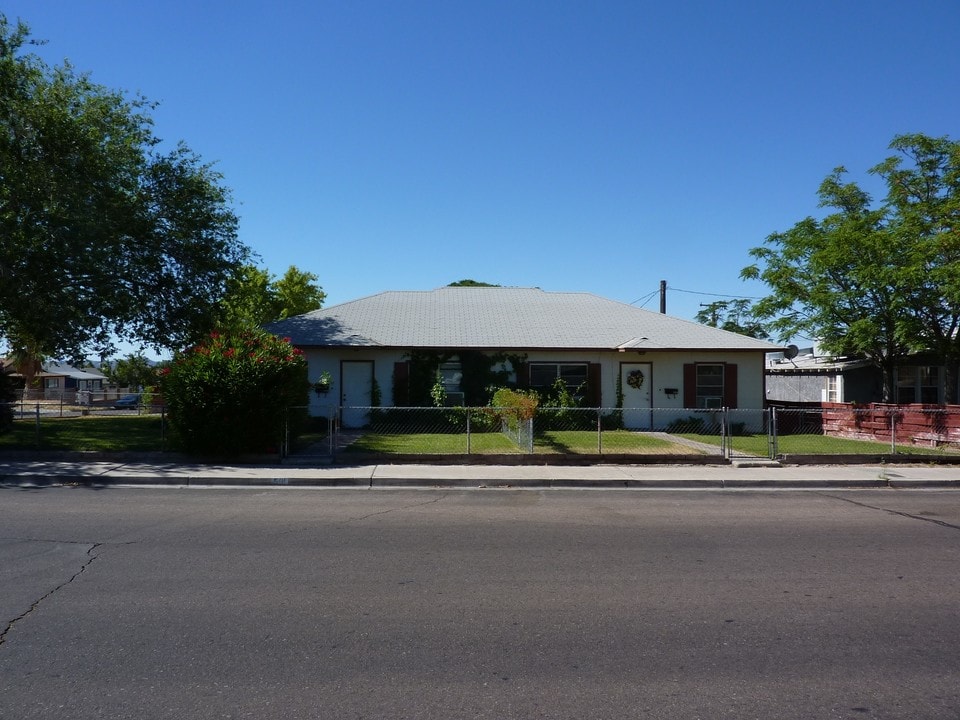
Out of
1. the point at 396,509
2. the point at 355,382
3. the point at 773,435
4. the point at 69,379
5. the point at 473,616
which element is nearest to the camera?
the point at 473,616

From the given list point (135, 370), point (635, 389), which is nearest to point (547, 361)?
point (635, 389)

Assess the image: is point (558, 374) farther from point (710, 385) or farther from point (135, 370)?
point (135, 370)

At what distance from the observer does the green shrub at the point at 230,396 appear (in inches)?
573

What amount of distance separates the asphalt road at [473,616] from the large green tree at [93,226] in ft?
42.2

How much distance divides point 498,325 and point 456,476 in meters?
13.2

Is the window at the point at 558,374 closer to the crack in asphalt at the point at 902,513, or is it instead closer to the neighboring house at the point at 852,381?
the neighboring house at the point at 852,381

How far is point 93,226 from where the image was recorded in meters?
19.7

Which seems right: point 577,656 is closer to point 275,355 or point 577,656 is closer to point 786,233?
point 275,355

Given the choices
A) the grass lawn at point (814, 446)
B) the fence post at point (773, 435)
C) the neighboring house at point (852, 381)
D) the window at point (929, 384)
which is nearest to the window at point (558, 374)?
the grass lawn at point (814, 446)

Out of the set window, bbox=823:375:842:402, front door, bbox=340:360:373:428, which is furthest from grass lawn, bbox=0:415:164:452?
window, bbox=823:375:842:402

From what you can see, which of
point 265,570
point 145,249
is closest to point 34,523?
point 265,570

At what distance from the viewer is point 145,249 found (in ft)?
75.8

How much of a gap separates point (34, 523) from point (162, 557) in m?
2.75

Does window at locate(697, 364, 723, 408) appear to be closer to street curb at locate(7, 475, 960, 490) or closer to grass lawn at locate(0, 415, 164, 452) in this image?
street curb at locate(7, 475, 960, 490)
